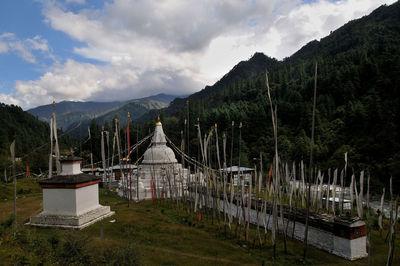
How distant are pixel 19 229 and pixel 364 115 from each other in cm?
5040

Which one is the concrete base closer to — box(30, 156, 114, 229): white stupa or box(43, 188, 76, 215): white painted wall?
box(30, 156, 114, 229): white stupa

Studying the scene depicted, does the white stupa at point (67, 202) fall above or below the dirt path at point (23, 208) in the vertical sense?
above

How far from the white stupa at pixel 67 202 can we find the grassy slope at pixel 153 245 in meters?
0.84

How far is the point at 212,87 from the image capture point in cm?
19825

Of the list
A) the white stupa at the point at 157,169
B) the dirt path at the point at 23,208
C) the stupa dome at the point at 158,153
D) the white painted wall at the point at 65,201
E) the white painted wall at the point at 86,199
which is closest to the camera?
the white painted wall at the point at 65,201

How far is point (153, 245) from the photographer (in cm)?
1505

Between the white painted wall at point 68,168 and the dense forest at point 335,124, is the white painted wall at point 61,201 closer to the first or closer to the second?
the white painted wall at point 68,168

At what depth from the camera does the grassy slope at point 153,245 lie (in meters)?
10.4

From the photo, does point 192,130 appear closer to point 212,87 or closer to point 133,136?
point 133,136

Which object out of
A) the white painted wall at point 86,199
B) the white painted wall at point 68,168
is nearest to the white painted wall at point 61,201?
the white painted wall at point 86,199

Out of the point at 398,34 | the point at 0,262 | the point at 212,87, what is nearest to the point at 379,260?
the point at 0,262

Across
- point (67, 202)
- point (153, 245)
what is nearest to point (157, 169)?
point (67, 202)

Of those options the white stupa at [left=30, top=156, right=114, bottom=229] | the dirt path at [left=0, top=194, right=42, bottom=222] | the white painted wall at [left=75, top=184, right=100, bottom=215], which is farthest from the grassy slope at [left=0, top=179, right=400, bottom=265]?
the white painted wall at [left=75, top=184, right=100, bottom=215]

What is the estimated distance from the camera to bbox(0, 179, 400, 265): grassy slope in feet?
34.2
